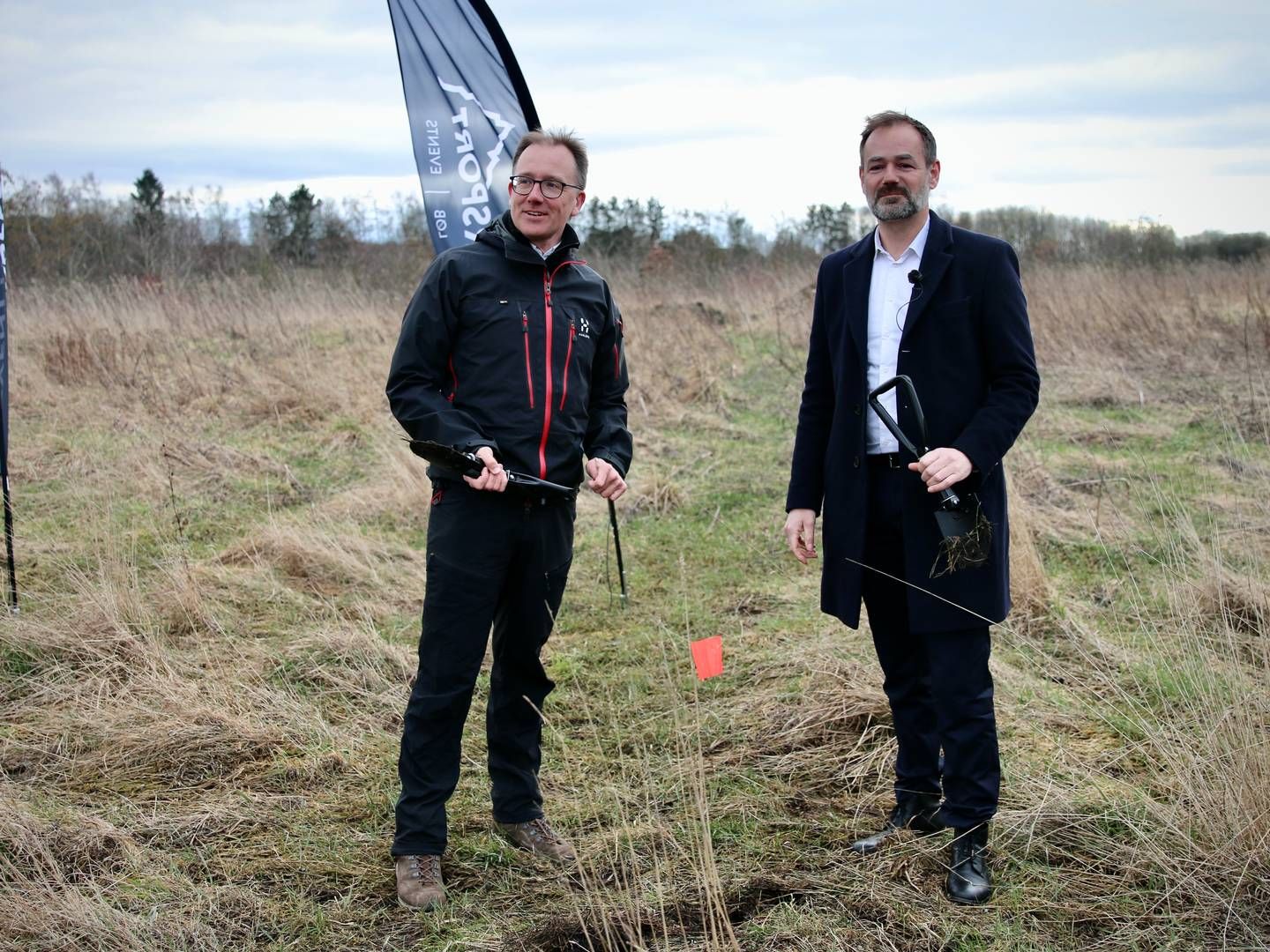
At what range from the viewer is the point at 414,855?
9.93 ft

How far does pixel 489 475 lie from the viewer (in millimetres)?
2826

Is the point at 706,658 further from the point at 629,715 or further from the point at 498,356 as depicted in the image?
the point at 629,715

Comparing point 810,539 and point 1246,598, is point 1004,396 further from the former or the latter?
point 1246,598

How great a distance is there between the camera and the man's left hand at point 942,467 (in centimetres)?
269

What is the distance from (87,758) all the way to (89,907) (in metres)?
1.29

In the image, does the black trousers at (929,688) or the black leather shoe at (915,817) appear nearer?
the black trousers at (929,688)

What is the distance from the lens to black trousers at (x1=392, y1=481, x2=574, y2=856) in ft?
9.79

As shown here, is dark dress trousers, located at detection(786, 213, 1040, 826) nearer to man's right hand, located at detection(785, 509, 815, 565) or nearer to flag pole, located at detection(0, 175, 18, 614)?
man's right hand, located at detection(785, 509, 815, 565)

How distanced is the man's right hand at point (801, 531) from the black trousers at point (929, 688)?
0.21 meters

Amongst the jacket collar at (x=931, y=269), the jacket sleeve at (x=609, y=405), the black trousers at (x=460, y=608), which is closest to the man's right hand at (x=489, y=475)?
the black trousers at (x=460, y=608)

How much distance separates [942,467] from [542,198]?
1323mm

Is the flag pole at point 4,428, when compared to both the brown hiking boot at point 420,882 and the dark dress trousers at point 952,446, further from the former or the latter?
the dark dress trousers at point 952,446

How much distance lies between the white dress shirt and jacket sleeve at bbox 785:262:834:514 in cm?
22

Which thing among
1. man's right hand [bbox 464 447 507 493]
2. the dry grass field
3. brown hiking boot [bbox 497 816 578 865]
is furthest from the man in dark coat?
brown hiking boot [bbox 497 816 578 865]
